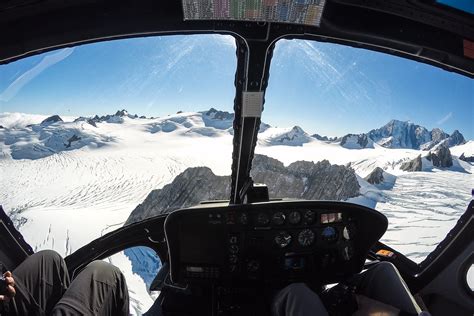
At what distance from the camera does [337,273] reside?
7.41 feet

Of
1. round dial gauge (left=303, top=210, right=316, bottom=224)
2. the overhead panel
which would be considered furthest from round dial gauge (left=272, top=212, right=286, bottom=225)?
the overhead panel

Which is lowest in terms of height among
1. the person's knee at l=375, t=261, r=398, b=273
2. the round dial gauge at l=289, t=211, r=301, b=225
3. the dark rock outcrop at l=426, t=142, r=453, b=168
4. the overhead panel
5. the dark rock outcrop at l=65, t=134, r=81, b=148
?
the person's knee at l=375, t=261, r=398, b=273

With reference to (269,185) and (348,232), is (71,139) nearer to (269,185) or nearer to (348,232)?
(269,185)

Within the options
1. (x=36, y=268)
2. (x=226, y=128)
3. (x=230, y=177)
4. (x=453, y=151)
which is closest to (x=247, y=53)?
(x=226, y=128)

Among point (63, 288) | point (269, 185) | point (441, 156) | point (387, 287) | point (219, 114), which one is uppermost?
point (219, 114)

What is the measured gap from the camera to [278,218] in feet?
6.91

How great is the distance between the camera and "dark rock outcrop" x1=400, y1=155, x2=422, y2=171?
2911 mm

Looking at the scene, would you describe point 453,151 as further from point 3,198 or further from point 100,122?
point 3,198

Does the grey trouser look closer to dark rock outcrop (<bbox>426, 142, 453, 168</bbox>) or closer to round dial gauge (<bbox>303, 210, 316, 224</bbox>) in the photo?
round dial gauge (<bbox>303, 210, 316, 224</bbox>)

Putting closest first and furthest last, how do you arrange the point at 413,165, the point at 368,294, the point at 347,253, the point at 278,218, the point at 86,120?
1. the point at 368,294
2. the point at 278,218
3. the point at 347,253
4. the point at 86,120
5. the point at 413,165

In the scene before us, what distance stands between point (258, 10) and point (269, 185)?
1292 millimetres

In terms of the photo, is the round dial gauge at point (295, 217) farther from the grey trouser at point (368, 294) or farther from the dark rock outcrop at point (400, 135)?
the dark rock outcrop at point (400, 135)

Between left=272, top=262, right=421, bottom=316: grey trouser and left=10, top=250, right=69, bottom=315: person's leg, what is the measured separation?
109 centimetres

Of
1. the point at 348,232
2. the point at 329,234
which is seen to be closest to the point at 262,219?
the point at 329,234
